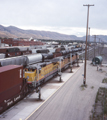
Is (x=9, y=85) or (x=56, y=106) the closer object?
(x=9, y=85)

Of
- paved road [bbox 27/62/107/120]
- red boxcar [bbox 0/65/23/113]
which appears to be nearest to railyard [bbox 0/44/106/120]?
paved road [bbox 27/62/107/120]

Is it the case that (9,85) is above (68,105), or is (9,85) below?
above

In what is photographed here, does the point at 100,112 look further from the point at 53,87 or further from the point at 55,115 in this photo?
the point at 53,87

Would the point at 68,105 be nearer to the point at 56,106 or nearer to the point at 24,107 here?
the point at 56,106

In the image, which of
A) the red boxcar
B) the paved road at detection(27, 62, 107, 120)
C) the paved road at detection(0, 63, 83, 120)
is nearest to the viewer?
the red boxcar

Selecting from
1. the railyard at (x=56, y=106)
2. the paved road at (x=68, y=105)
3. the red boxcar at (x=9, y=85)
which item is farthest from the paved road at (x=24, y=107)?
the red boxcar at (x=9, y=85)

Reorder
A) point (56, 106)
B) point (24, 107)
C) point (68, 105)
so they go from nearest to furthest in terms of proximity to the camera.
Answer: point (24, 107) → point (56, 106) → point (68, 105)

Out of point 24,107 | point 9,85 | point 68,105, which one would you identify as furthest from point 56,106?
point 9,85

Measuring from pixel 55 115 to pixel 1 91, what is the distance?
532 cm

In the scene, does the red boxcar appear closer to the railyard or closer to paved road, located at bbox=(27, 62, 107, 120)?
the railyard

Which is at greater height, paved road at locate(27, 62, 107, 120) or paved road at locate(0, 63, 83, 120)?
paved road at locate(0, 63, 83, 120)

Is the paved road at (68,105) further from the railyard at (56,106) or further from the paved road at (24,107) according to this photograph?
the paved road at (24,107)

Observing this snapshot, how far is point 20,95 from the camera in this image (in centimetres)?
1727

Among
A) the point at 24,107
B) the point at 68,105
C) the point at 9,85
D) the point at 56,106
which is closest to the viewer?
the point at 9,85
